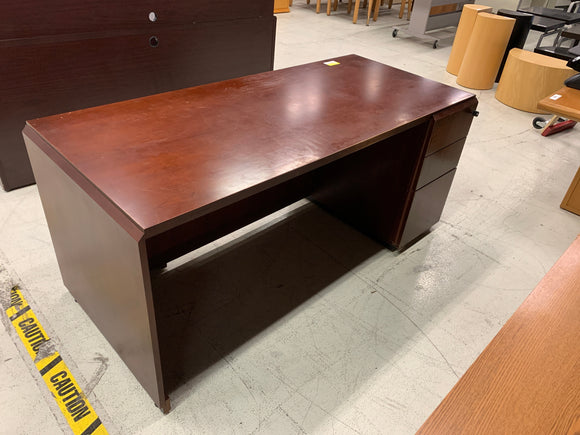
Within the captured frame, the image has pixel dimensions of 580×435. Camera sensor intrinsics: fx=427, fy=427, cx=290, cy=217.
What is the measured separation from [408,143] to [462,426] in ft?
4.11

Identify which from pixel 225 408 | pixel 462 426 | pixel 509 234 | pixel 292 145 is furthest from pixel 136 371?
pixel 509 234

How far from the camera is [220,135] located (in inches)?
51.1

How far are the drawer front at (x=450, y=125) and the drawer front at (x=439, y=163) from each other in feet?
0.10

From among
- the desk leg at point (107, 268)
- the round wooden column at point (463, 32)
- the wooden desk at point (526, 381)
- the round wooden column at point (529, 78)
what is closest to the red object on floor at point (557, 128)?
the round wooden column at point (529, 78)

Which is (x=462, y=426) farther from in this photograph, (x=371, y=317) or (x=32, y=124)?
(x=32, y=124)

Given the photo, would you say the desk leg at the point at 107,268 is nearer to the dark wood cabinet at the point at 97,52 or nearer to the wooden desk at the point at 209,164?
the wooden desk at the point at 209,164

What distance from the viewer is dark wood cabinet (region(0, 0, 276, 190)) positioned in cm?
192

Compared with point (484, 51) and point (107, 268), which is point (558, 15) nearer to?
point (484, 51)

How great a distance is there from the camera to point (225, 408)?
1.34m

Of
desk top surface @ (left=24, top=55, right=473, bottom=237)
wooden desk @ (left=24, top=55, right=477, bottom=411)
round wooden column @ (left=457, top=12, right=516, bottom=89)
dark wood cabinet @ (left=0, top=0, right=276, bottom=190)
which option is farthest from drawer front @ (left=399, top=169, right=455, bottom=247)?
round wooden column @ (left=457, top=12, right=516, bottom=89)

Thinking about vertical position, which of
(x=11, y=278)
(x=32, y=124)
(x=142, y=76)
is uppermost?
(x=32, y=124)

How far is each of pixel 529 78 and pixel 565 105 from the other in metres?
1.94

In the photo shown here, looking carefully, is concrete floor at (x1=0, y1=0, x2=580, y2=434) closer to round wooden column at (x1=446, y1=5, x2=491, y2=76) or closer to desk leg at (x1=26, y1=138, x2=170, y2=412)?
desk leg at (x1=26, y1=138, x2=170, y2=412)

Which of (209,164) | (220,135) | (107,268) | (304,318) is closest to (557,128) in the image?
(304,318)
